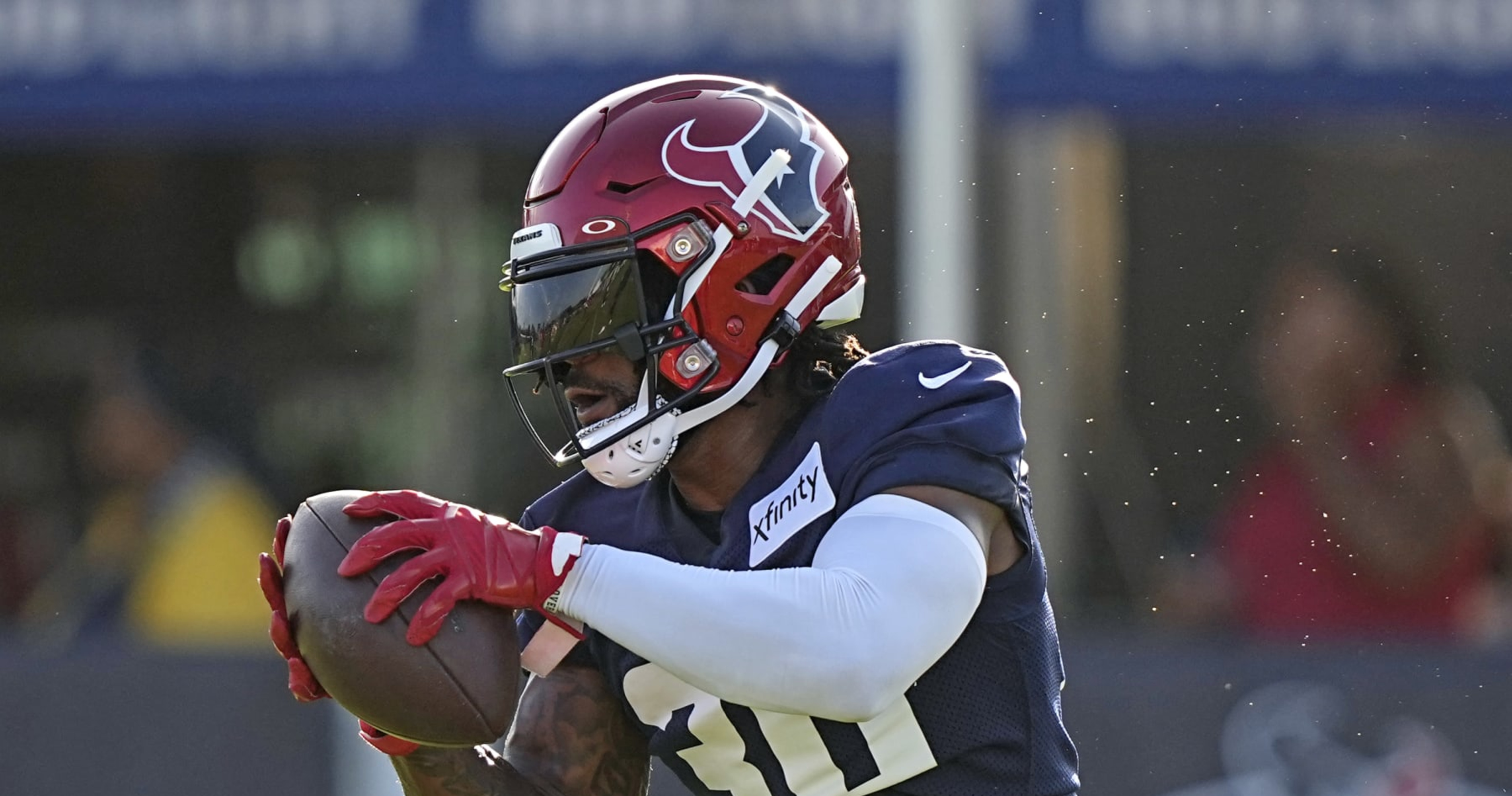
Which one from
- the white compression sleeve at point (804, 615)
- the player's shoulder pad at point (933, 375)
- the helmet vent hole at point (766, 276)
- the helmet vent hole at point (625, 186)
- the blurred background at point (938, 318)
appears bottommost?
the blurred background at point (938, 318)

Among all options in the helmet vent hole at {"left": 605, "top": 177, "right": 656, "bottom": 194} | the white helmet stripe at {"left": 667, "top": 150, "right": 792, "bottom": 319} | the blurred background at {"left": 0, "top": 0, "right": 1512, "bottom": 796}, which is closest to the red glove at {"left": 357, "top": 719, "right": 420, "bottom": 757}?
the white helmet stripe at {"left": 667, "top": 150, "right": 792, "bottom": 319}

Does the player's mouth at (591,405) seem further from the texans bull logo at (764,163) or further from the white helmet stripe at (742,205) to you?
the texans bull logo at (764,163)

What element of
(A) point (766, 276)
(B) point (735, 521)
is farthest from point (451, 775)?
(A) point (766, 276)

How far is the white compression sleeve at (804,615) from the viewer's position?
7.47 ft

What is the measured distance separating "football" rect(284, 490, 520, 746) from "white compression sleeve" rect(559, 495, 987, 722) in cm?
17

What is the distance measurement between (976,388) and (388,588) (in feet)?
2.51

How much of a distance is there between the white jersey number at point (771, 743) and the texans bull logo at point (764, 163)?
637 mm

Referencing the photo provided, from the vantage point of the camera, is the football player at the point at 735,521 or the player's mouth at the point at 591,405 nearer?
the football player at the point at 735,521

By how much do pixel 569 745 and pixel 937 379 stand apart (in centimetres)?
81

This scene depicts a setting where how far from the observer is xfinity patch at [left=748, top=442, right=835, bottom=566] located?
8.48ft

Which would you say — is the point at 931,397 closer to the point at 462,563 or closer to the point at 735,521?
the point at 735,521

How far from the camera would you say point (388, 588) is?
2.37m

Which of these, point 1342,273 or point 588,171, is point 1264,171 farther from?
point 588,171

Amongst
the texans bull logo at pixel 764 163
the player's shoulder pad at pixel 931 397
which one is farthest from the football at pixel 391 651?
the texans bull logo at pixel 764 163
